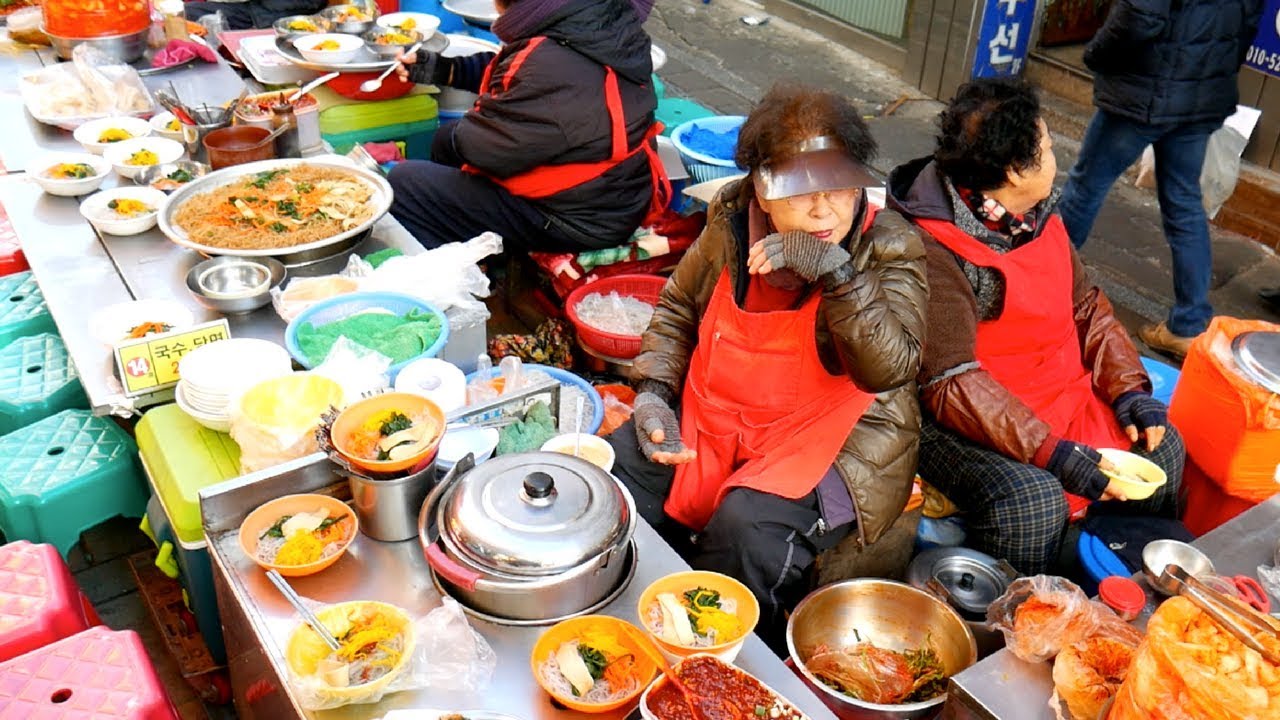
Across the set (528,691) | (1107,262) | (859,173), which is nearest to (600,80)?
(859,173)

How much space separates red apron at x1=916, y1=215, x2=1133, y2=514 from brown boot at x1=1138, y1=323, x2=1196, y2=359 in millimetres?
2054

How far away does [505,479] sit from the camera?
2.32 m

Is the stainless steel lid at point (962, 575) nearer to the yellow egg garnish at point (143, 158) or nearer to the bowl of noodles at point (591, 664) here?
the bowl of noodles at point (591, 664)

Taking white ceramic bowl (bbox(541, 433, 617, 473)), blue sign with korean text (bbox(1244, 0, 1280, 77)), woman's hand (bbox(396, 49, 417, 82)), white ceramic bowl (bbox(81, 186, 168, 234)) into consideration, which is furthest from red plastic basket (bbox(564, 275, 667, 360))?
blue sign with korean text (bbox(1244, 0, 1280, 77))

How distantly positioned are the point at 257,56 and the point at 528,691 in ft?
13.6

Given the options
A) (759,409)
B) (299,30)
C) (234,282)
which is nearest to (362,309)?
(234,282)

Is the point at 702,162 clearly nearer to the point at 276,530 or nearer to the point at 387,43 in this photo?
the point at 387,43

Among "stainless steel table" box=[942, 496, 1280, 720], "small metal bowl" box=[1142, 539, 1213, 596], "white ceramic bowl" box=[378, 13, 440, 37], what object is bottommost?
"small metal bowl" box=[1142, 539, 1213, 596]

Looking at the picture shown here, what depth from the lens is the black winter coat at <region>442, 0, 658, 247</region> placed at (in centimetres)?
418

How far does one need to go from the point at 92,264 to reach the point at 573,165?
1908mm

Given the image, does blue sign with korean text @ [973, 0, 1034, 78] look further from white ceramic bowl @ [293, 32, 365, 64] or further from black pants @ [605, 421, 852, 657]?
black pants @ [605, 421, 852, 657]

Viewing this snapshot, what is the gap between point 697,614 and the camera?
2.25m

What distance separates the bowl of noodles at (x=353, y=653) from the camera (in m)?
2.03

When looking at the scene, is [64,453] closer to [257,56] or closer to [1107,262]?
[257,56]
